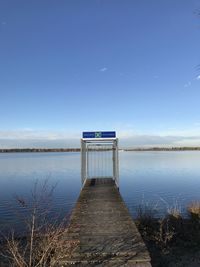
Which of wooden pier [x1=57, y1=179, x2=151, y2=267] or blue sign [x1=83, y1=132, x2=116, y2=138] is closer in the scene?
wooden pier [x1=57, y1=179, x2=151, y2=267]

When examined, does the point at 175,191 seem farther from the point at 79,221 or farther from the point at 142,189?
the point at 79,221

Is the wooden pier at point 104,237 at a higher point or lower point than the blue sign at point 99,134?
lower

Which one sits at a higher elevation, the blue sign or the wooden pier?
the blue sign

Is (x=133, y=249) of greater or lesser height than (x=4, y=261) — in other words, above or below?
above

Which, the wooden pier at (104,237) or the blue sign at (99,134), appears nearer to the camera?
the wooden pier at (104,237)

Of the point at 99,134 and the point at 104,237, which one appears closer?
the point at 104,237

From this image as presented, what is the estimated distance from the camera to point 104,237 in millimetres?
7168

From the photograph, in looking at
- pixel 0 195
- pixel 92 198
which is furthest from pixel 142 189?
pixel 92 198

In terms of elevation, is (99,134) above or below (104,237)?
above

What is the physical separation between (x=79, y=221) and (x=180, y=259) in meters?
2.50

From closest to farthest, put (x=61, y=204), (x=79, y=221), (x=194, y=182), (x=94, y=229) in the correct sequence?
(x=94, y=229)
(x=79, y=221)
(x=61, y=204)
(x=194, y=182)

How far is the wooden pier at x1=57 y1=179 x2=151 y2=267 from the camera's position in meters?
5.90

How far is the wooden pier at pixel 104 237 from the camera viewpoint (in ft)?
19.4

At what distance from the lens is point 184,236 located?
32.4 ft
